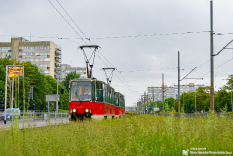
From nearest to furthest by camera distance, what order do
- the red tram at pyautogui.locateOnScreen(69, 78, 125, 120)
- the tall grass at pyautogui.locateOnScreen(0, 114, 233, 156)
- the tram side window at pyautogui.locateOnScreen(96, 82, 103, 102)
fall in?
1. the tall grass at pyautogui.locateOnScreen(0, 114, 233, 156)
2. the red tram at pyautogui.locateOnScreen(69, 78, 125, 120)
3. the tram side window at pyautogui.locateOnScreen(96, 82, 103, 102)

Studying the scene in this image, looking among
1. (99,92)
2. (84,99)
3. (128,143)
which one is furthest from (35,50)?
(128,143)

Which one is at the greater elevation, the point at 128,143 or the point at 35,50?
the point at 35,50

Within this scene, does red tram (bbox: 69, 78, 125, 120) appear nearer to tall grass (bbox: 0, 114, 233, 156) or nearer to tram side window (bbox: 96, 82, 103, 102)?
tram side window (bbox: 96, 82, 103, 102)

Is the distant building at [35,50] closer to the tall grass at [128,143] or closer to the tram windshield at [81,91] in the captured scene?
the tram windshield at [81,91]

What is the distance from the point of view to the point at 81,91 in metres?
22.4

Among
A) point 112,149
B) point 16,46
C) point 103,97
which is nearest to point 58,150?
point 112,149

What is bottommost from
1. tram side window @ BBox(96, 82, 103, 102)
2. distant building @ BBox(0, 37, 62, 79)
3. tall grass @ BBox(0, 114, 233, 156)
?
tall grass @ BBox(0, 114, 233, 156)

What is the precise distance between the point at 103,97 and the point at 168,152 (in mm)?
19118

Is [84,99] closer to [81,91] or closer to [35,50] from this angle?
[81,91]

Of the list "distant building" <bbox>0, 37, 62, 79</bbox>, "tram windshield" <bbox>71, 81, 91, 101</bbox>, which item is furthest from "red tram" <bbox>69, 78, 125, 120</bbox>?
"distant building" <bbox>0, 37, 62, 79</bbox>

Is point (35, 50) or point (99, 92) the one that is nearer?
point (99, 92)

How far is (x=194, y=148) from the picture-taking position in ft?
16.4

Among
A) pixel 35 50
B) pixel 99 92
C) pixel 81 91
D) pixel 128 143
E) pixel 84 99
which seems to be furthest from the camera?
pixel 35 50

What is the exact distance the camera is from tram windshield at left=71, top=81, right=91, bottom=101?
22188 millimetres
